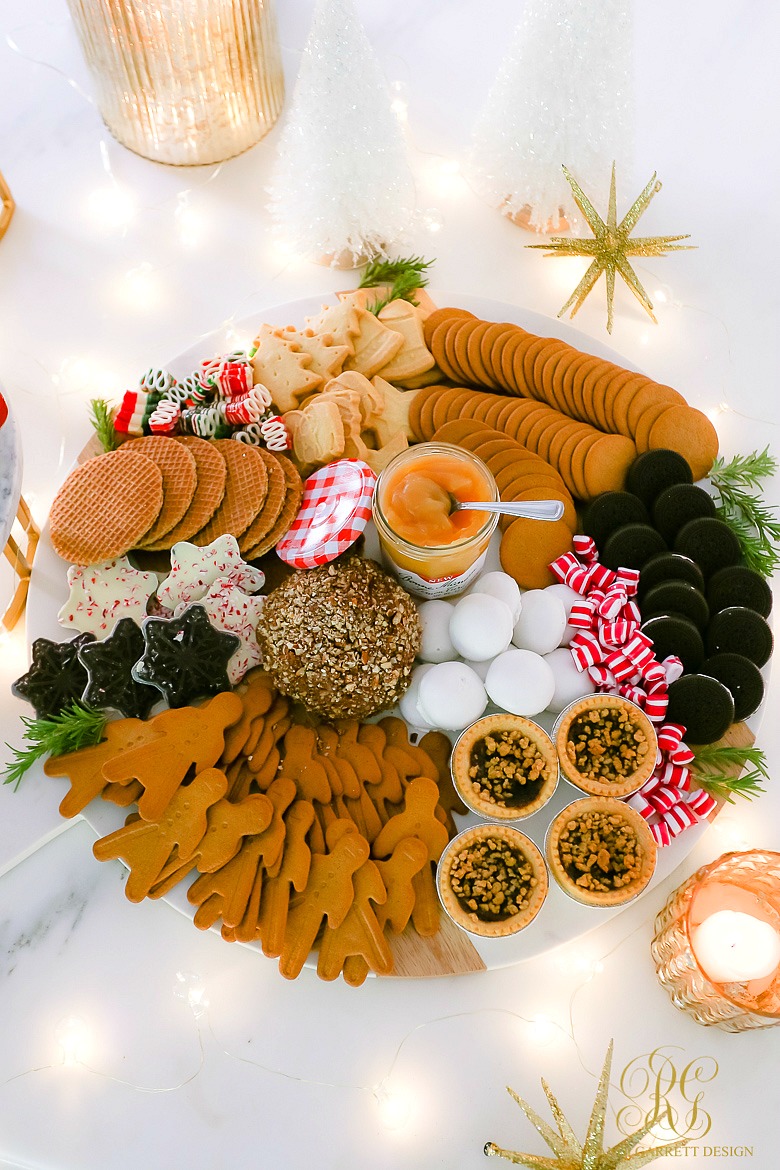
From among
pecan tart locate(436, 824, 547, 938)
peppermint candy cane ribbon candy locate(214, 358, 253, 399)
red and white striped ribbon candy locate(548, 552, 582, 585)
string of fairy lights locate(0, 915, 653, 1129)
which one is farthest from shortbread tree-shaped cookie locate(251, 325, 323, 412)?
string of fairy lights locate(0, 915, 653, 1129)

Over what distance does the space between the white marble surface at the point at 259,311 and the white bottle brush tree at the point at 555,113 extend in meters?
0.13

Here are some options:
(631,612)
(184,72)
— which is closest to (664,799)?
(631,612)

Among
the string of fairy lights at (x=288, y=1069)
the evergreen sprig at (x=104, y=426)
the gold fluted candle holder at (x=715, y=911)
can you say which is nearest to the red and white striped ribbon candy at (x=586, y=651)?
the gold fluted candle holder at (x=715, y=911)

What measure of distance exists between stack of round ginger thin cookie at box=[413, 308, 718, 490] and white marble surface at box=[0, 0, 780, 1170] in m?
0.35

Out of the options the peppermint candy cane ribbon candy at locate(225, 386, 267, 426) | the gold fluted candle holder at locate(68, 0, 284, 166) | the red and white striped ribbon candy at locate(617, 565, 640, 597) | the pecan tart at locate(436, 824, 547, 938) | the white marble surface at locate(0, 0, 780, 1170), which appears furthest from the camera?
the gold fluted candle holder at locate(68, 0, 284, 166)

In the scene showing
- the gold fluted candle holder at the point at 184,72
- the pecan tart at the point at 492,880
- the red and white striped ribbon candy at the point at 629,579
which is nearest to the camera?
the pecan tart at the point at 492,880

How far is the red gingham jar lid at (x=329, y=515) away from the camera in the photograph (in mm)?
1920

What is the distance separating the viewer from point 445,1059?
190 centimetres

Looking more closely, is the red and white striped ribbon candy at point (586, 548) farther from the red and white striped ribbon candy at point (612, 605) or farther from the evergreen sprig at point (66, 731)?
the evergreen sprig at point (66, 731)

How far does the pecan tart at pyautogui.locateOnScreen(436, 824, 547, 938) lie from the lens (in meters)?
1.76

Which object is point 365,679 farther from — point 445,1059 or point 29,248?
point 29,248

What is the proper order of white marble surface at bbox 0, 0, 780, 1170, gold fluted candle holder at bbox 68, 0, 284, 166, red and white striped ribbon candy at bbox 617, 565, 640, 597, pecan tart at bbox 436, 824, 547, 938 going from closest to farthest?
1. pecan tart at bbox 436, 824, 547, 938
2. white marble surface at bbox 0, 0, 780, 1170
3. red and white striped ribbon candy at bbox 617, 565, 640, 597
4. gold fluted candle holder at bbox 68, 0, 284, 166

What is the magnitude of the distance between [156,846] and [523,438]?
47.2 inches

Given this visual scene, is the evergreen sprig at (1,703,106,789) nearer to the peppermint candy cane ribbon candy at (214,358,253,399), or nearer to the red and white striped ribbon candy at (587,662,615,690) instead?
the peppermint candy cane ribbon candy at (214,358,253,399)
